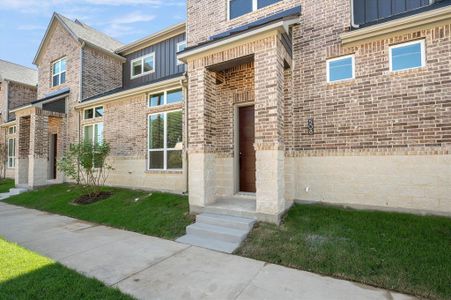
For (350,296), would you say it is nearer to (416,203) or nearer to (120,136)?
(416,203)

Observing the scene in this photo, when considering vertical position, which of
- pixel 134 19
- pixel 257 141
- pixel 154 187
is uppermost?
pixel 134 19

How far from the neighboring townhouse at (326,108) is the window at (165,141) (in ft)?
6.90

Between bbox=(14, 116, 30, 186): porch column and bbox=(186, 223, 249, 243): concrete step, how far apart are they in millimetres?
11596

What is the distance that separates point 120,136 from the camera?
10.1m

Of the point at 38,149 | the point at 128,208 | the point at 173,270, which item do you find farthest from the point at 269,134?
the point at 38,149

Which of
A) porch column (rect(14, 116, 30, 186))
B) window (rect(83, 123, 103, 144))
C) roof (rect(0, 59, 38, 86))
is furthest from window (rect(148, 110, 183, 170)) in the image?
roof (rect(0, 59, 38, 86))

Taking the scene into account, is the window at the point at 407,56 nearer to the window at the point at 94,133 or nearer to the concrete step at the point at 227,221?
the concrete step at the point at 227,221

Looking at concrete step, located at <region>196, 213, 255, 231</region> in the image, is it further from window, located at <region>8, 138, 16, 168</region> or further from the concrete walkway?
window, located at <region>8, 138, 16, 168</region>

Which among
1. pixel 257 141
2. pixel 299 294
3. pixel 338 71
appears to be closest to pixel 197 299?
pixel 299 294

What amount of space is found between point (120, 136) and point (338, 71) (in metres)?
8.29

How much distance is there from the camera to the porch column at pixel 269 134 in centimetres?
511

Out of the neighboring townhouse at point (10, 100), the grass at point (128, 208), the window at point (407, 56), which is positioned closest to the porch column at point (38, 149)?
the grass at point (128, 208)

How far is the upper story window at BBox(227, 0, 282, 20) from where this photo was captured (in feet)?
23.1

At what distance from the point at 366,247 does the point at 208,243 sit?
2.73 m
